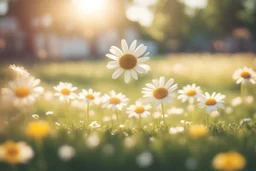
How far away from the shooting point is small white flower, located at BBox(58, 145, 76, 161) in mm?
2197

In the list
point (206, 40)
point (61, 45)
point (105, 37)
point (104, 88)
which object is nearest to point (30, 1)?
point (61, 45)

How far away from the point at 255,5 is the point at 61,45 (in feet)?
75.7

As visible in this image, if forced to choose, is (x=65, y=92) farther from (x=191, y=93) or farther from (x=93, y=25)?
(x=93, y=25)

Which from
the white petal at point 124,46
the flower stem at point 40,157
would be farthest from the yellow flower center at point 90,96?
the flower stem at point 40,157

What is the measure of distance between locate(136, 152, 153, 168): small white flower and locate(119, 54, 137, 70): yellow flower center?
1237 mm

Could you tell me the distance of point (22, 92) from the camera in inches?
106

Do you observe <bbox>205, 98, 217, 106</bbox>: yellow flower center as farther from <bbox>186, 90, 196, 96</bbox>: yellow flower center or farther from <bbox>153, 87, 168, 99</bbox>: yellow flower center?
<bbox>153, 87, 168, 99</bbox>: yellow flower center

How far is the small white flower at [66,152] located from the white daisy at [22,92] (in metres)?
0.60

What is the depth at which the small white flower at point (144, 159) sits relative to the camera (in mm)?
2145

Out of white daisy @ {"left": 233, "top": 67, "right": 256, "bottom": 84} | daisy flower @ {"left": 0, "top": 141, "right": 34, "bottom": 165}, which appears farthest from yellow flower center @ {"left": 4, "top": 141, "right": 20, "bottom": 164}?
white daisy @ {"left": 233, "top": 67, "right": 256, "bottom": 84}

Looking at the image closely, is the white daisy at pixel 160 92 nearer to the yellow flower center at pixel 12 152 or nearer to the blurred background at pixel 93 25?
the yellow flower center at pixel 12 152

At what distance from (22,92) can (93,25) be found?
82.0 feet

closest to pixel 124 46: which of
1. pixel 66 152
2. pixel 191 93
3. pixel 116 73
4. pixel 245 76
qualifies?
pixel 116 73

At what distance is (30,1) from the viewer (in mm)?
26453
